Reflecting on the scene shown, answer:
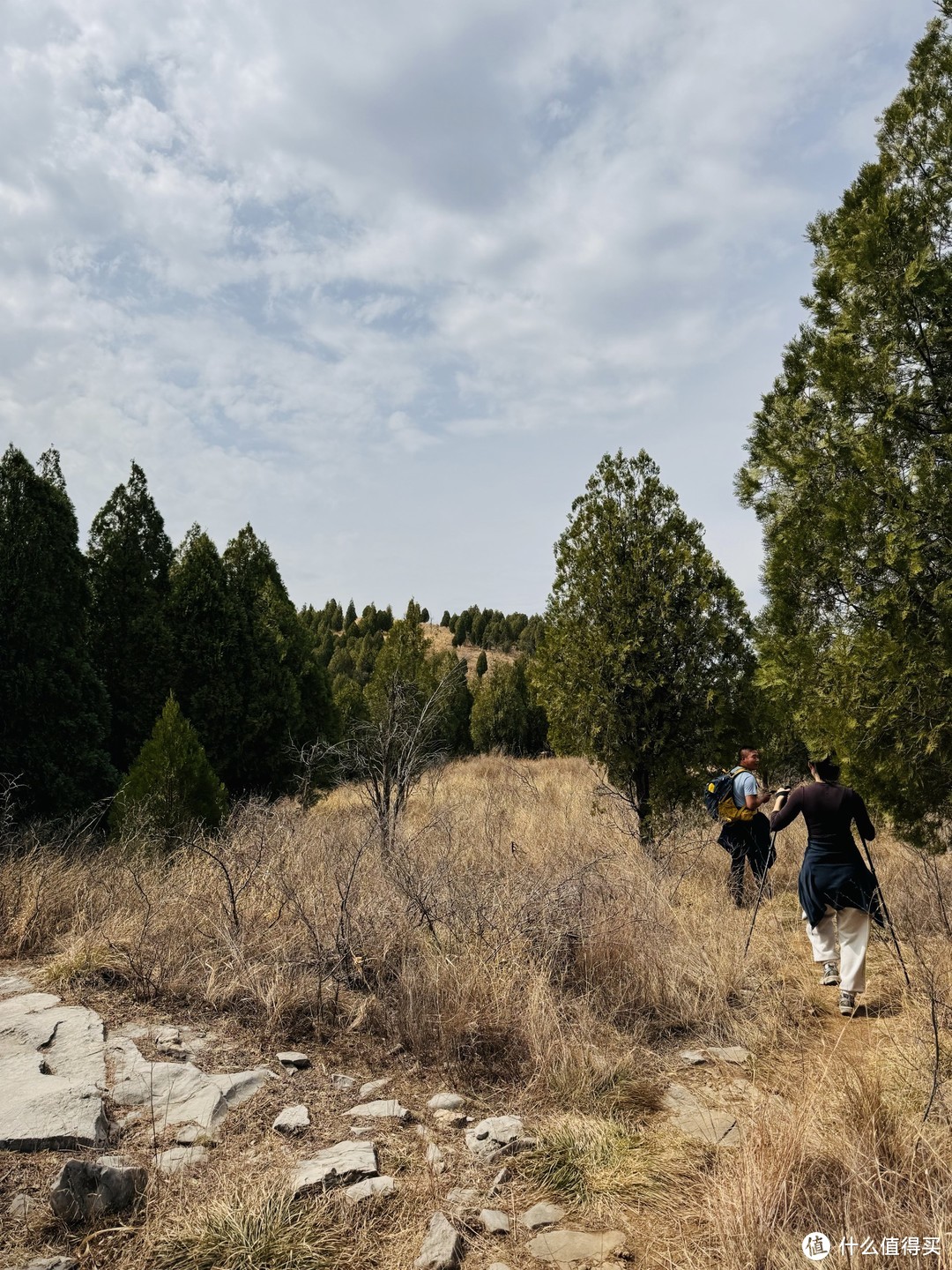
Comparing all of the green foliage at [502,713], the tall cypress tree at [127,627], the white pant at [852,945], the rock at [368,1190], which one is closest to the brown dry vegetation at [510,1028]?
the rock at [368,1190]

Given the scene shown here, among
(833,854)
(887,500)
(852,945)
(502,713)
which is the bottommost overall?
(852,945)

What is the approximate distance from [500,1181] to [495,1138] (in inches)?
9.9

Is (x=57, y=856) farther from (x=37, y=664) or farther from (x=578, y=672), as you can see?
(x=578, y=672)

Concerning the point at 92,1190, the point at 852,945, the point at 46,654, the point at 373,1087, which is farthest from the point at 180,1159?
the point at 46,654

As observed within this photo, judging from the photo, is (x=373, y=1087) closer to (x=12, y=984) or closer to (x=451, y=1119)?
(x=451, y=1119)

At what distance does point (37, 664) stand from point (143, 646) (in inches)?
80.7

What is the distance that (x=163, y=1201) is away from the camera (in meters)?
2.62

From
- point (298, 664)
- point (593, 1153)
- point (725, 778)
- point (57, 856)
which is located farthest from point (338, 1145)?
point (298, 664)

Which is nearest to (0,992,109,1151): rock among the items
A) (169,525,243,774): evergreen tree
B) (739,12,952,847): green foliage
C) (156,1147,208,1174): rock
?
(156,1147,208,1174): rock

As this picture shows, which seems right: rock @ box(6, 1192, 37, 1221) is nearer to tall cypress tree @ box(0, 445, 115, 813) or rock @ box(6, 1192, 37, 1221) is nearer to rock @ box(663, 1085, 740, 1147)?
rock @ box(663, 1085, 740, 1147)

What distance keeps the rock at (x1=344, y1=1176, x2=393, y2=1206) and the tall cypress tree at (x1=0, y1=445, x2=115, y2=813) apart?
6.01 m

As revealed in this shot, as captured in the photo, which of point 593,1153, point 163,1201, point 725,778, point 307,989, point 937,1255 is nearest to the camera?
point 937,1255

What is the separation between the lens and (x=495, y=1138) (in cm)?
312

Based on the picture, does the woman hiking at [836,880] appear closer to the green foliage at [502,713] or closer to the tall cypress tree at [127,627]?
the tall cypress tree at [127,627]
